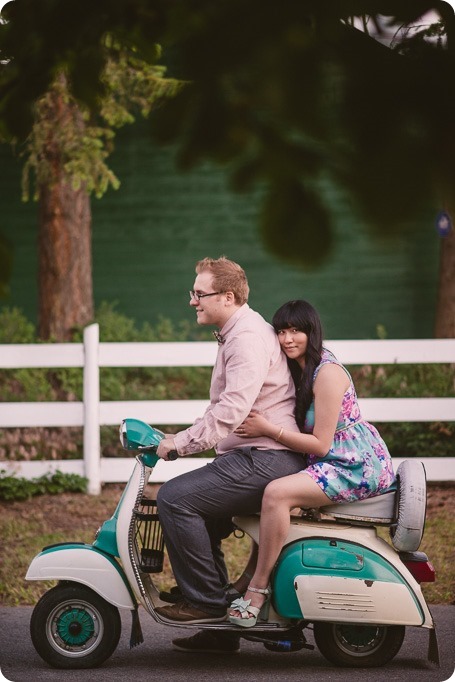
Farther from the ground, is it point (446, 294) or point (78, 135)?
point (78, 135)

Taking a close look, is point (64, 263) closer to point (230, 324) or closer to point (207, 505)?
point (230, 324)

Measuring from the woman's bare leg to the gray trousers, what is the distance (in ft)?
0.28

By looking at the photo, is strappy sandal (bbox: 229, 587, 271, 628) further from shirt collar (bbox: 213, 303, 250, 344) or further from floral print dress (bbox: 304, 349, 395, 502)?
shirt collar (bbox: 213, 303, 250, 344)

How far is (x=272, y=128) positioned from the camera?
6.04 ft

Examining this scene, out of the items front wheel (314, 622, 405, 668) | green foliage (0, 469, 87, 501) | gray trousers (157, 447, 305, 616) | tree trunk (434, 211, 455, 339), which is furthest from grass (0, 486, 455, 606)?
tree trunk (434, 211, 455, 339)

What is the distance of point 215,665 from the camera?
4.61 metres

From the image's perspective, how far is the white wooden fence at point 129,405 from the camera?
812 centimetres

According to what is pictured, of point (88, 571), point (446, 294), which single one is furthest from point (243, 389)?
point (446, 294)

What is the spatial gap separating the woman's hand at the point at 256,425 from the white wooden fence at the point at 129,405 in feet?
12.7

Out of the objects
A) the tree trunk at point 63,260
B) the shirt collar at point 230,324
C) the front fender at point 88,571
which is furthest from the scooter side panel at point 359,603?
the tree trunk at point 63,260

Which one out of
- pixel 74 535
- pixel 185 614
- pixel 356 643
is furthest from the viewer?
pixel 74 535

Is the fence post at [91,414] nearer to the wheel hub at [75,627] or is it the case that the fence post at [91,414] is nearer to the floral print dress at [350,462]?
the wheel hub at [75,627]

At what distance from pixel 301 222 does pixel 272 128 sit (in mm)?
165

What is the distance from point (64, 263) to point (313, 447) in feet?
21.0
